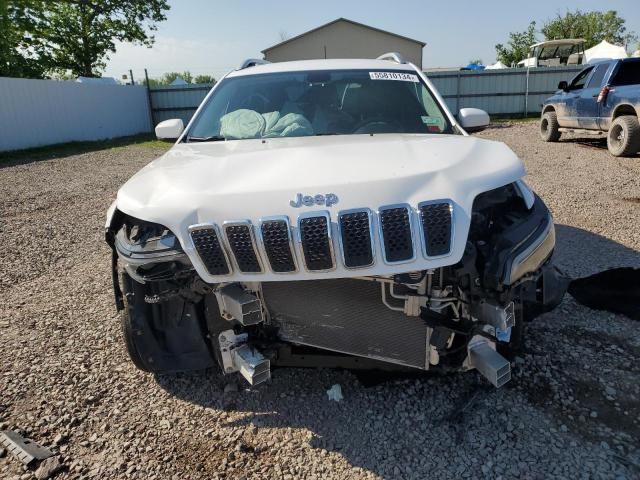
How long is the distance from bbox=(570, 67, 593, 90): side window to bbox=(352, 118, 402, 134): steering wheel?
993 cm

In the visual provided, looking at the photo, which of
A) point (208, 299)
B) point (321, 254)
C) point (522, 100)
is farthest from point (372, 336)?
point (522, 100)

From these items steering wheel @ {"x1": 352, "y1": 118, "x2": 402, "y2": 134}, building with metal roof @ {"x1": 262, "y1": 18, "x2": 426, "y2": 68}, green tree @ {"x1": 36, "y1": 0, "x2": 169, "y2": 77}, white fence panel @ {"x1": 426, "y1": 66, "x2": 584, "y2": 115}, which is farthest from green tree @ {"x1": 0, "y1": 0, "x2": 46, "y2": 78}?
steering wheel @ {"x1": 352, "y1": 118, "x2": 402, "y2": 134}

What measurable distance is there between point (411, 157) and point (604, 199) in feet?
18.5

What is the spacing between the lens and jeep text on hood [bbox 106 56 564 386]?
192 cm

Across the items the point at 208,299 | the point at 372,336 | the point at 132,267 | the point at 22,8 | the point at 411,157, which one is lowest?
the point at 372,336

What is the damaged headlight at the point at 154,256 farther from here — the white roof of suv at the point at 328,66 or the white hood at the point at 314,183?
the white roof of suv at the point at 328,66

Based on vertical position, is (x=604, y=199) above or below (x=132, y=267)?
below

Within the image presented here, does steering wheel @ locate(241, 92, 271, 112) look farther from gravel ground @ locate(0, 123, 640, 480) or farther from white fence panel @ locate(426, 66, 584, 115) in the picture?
white fence panel @ locate(426, 66, 584, 115)

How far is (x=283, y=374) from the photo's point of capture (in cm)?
284

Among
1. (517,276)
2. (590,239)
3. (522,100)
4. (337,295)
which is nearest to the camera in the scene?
(517,276)

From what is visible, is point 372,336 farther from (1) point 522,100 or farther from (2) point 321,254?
(1) point 522,100

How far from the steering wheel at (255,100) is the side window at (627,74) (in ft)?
30.9

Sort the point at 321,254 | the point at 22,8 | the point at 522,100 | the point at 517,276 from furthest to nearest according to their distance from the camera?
the point at 22,8 → the point at 522,100 → the point at 517,276 → the point at 321,254

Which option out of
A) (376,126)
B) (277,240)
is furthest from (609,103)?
(277,240)
